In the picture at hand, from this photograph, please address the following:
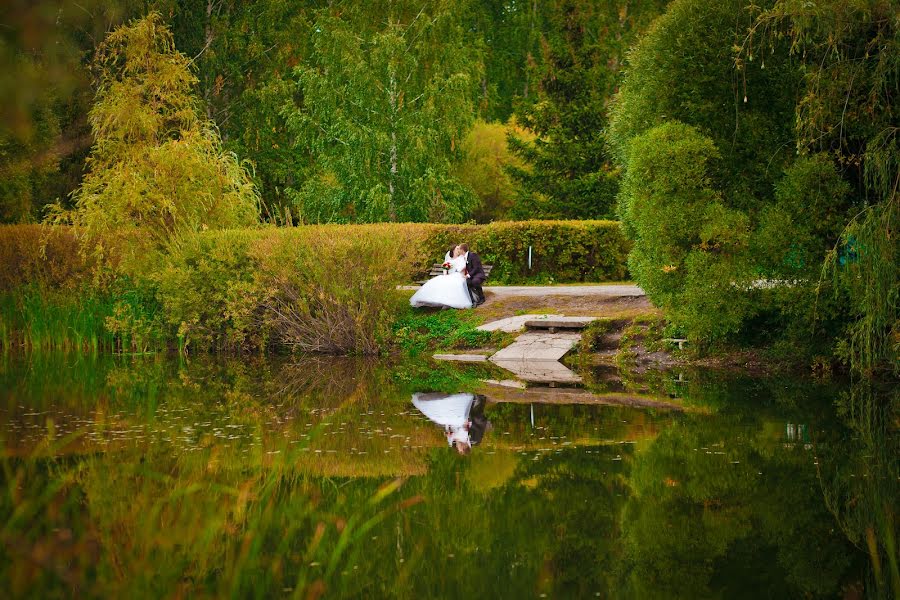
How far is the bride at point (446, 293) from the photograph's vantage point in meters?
21.5

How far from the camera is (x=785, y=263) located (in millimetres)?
15297

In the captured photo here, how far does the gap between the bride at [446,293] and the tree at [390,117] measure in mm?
10876

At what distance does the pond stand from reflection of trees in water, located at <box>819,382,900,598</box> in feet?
0.10

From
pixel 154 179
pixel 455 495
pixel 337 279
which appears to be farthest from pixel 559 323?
pixel 455 495

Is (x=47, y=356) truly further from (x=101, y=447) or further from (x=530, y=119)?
(x=530, y=119)

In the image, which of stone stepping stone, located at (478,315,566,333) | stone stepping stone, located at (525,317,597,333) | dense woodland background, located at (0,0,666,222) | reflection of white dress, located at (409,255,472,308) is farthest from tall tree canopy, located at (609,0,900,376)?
dense woodland background, located at (0,0,666,222)

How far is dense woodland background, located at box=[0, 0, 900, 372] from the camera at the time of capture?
13336 millimetres

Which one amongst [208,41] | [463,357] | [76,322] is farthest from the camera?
[208,41]

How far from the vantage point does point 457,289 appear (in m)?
21.6

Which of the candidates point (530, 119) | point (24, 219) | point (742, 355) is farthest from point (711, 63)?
point (24, 219)

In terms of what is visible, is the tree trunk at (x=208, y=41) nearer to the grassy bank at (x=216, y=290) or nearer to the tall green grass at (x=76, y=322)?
the grassy bank at (x=216, y=290)

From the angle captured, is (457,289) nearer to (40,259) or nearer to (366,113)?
(40,259)

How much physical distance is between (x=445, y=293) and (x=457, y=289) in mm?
245

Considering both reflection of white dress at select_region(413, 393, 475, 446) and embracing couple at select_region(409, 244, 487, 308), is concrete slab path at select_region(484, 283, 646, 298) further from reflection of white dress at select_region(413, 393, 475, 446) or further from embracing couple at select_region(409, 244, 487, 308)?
reflection of white dress at select_region(413, 393, 475, 446)
